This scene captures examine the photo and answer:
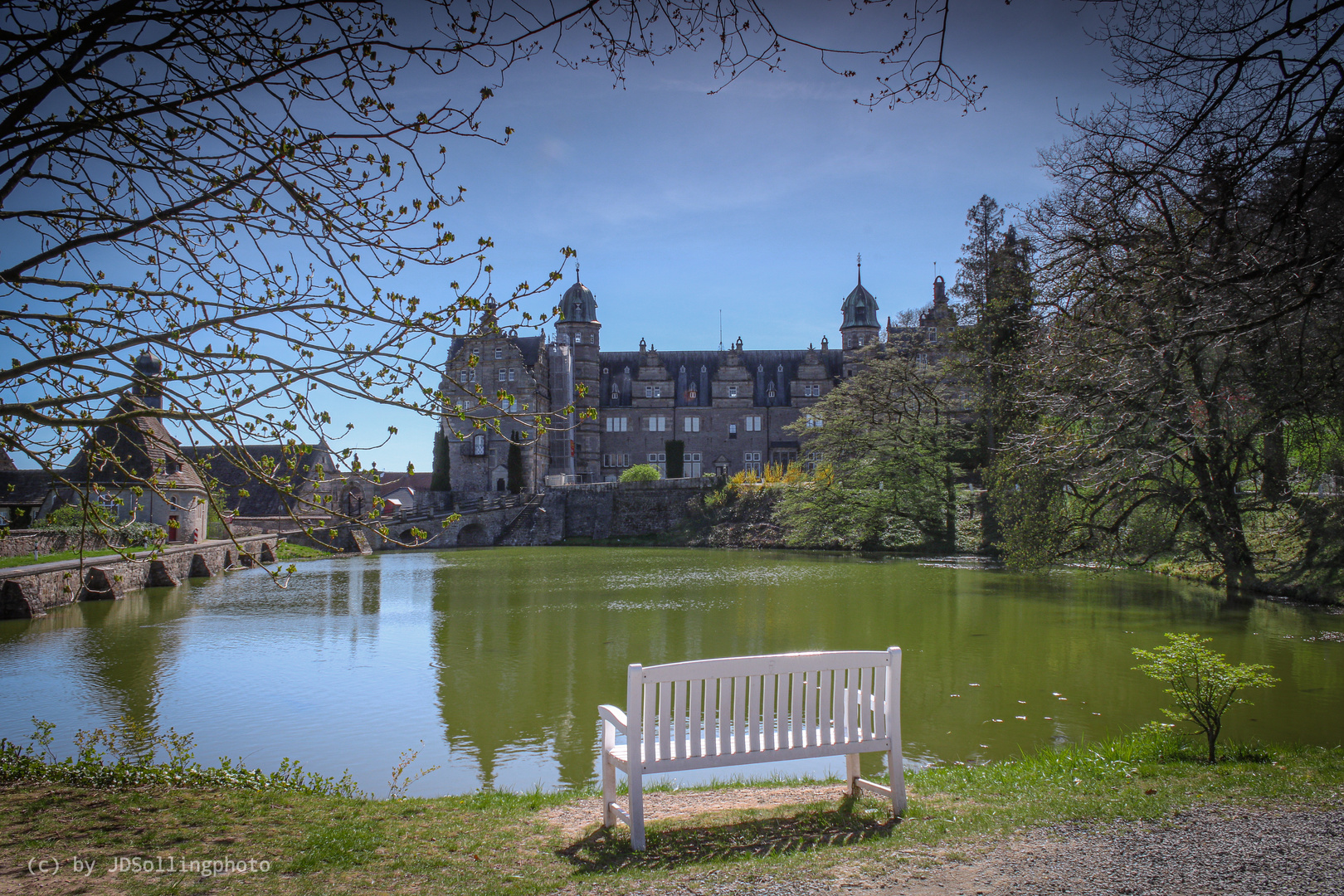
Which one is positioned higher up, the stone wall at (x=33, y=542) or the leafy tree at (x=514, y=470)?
the leafy tree at (x=514, y=470)

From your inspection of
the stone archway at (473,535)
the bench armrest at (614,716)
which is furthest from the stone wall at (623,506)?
the bench armrest at (614,716)

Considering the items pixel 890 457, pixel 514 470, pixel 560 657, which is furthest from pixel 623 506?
pixel 560 657

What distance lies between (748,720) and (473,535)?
33180 mm

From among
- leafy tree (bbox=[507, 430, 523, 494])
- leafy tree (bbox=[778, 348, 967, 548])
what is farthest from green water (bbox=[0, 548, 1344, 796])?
leafy tree (bbox=[507, 430, 523, 494])

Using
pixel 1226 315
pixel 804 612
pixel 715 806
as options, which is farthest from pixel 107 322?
pixel 804 612

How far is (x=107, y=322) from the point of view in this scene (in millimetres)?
4273

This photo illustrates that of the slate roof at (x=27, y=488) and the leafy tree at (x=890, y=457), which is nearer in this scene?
the leafy tree at (x=890, y=457)

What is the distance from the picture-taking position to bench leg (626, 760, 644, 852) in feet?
11.4

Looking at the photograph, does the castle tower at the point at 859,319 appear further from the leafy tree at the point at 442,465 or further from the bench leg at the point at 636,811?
the bench leg at the point at 636,811

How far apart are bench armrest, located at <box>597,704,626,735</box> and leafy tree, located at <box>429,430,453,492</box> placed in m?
37.0

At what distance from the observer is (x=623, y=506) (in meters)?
37.1

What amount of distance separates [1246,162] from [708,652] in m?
7.50

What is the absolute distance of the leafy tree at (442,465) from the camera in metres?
39.8

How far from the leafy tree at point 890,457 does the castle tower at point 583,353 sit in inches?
762
